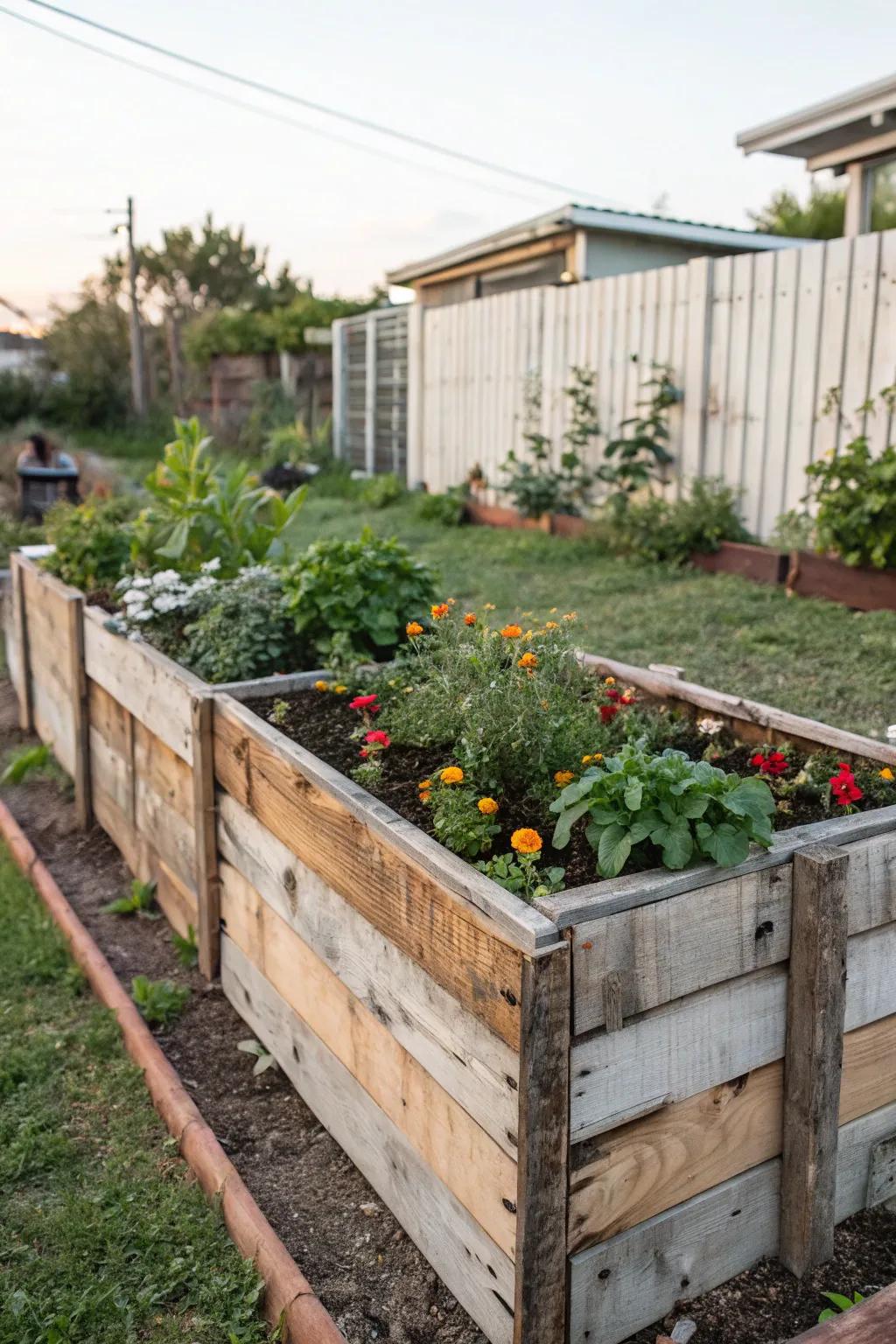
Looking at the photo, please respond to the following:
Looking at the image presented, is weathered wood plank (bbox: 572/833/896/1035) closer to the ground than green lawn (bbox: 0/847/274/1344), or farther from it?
farther from it

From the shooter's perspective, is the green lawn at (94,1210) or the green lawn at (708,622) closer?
the green lawn at (94,1210)

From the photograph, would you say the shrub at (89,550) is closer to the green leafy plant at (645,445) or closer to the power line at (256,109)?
the green leafy plant at (645,445)

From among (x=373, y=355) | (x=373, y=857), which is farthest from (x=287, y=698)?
(x=373, y=355)

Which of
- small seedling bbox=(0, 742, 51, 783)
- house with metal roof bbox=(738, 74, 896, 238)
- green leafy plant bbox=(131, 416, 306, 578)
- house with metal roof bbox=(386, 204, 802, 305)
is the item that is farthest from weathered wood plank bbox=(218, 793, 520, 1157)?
house with metal roof bbox=(386, 204, 802, 305)

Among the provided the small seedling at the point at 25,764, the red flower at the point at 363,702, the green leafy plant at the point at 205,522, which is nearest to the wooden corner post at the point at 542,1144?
the red flower at the point at 363,702

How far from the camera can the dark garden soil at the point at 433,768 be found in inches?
90.2

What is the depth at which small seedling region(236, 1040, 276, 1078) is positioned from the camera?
9.71 ft

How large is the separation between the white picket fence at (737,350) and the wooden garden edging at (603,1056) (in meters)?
4.94

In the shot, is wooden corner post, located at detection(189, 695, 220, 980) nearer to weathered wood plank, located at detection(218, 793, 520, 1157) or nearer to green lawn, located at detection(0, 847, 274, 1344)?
weathered wood plank, located at detection(218, 793, 520, 1157)

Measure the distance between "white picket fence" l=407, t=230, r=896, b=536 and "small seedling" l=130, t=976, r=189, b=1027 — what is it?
5.29 meters

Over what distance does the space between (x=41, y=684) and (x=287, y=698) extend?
9.04 ft

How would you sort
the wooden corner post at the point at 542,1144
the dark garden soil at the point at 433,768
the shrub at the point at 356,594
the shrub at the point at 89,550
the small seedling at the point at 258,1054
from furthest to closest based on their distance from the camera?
the shrub at the point at 89,550
the shrub at the point at 356,594
the small seedling at the point at 258,1054
the dark garden soil at the point at 433,768
the wooden corner post at the point at 542,1144

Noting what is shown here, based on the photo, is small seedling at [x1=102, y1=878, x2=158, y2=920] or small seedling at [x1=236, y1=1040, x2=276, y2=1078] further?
small seedling at [x1=102, y1=878, x2=158, y2=920]

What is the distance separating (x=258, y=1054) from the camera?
3045 mm
